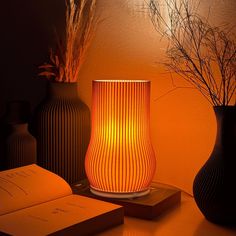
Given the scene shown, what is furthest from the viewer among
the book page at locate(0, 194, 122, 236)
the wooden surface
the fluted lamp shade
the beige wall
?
the beige wall

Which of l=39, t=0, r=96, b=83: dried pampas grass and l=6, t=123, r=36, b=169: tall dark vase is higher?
l=39, t=0, r=96, b=83: dried pampas grass

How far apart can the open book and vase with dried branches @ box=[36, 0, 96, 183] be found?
189 millimetres

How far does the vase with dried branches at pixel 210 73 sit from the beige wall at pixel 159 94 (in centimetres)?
4

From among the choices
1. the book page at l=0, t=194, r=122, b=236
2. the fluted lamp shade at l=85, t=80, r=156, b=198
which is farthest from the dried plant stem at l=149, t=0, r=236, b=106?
the book page at l=0, t=194, r=122, b=236

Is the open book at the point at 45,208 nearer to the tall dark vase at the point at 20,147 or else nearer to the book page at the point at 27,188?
the book page at the point at 27,188

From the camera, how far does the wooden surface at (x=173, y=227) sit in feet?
3.08

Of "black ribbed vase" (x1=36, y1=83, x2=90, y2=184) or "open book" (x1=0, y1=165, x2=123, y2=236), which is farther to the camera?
"black ribbed vase" (x1=36, y1=83, x2=90, y2=184)

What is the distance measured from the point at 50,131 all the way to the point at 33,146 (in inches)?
2.8

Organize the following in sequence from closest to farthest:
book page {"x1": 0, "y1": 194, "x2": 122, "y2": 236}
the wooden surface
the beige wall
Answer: book page {"x1": 0, "y1": 194, "x2": 122, "y2": 236}, the wooden surface, the beige wall

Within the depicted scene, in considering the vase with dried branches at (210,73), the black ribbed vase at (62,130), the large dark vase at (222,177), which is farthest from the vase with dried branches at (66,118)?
the large dark vase at (222,177)

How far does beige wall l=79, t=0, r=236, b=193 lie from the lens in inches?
47.8

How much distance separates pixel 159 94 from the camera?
1263mm

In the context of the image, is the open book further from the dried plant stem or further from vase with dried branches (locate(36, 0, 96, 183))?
the dried plant stem

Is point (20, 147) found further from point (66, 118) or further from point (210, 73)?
point (210, 73)
